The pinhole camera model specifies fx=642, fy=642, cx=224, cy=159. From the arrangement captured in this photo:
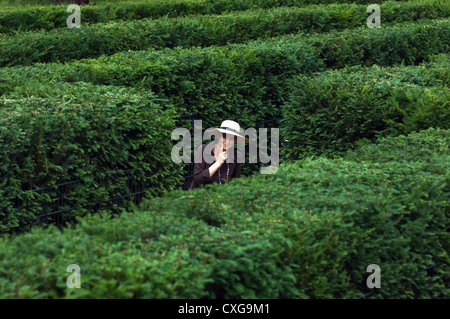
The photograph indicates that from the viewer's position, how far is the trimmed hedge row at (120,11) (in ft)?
53.0

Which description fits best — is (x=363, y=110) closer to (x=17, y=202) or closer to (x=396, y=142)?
(x=396, y=142)

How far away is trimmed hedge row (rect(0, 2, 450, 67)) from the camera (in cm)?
1227

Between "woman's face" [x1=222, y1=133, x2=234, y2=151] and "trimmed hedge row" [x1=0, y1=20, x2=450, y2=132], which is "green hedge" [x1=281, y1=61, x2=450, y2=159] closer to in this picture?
"trimmed hedge row" [x1=0, y1=20, x2=450, y2=132]

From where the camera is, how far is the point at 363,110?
931cm

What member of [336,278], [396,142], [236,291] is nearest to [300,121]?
[396,142]

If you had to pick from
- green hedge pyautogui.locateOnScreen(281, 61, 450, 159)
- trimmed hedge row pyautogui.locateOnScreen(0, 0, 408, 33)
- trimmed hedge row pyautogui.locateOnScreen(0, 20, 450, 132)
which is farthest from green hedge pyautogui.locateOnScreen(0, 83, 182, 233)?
trimmed hedge row pyautogui.locateOnScreen(0, 0, 408, 33)

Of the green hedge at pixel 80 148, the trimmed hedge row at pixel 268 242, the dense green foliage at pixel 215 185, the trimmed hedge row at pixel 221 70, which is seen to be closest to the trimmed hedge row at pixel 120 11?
the dense green foliage at pixel 215 185

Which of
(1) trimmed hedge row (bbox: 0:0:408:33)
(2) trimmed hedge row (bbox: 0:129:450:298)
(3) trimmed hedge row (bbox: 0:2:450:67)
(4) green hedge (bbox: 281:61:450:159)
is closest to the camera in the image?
(2) trimmed hedge row (bbox: 0:129:450:298)

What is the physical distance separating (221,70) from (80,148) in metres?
3.85

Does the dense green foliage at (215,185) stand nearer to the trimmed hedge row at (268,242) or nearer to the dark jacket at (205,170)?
the trimmed hedge row at (268,242)

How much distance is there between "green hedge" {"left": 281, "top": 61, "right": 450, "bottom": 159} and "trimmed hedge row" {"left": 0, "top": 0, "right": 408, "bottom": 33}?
24.8ft

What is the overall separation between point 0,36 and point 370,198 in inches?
402

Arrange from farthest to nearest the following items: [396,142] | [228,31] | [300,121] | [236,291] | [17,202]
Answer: [228,31] < [300,121] < [396,142] < [17,202] < [236,291]

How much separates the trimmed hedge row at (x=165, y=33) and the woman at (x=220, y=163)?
5.23 m
